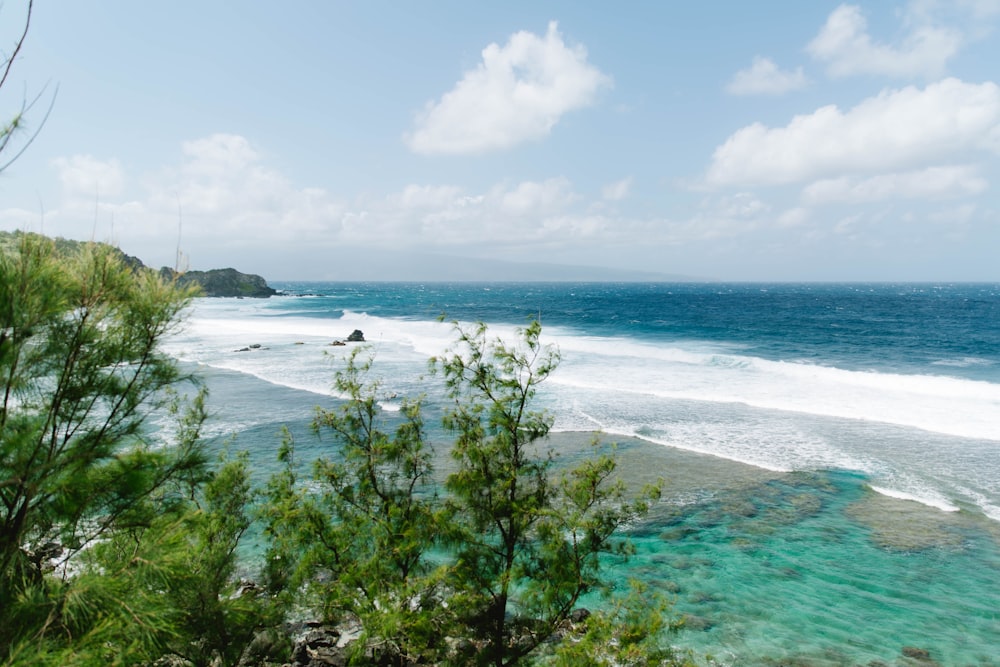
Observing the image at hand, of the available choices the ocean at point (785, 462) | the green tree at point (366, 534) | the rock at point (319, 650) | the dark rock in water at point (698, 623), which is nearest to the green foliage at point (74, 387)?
the ocean at point (785, 462)

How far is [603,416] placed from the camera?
91.1 feet

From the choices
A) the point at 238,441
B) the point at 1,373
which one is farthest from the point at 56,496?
the point at 238,441

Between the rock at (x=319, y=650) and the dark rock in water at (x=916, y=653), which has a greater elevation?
the dark rock in water at (x=916, y=653)

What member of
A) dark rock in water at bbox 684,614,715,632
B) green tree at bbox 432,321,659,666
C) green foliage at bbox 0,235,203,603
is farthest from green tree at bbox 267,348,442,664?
dark rock in water at bbox 684,614,715,632

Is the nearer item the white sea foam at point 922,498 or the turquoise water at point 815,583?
the turquoise water at point 815,583

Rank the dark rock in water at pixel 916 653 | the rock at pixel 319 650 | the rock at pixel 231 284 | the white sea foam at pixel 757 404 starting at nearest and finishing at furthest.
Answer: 1. the rock at pixel 319 650
2. the dark rock in water at pixel 916 653
3. the white sea foam at pixel 757 404
4. the rock at pixel 231 284

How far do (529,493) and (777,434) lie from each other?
20.8 metres

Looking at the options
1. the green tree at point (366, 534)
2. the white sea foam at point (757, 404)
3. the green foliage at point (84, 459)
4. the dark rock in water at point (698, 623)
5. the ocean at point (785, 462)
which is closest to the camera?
the green foliage at point (84, 459)

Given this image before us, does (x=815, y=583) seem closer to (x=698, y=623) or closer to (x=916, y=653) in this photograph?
(x=916, y=653)

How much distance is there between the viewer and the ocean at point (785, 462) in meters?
12.5

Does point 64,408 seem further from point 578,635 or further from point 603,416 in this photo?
point 603,416

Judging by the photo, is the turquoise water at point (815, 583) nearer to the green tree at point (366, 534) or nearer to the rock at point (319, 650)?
the green tree at point (366, 534)

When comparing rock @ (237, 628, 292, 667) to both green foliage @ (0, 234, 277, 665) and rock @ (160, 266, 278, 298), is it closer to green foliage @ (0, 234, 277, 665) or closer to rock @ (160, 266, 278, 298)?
green foliage @ (0, 234, 277, 665)

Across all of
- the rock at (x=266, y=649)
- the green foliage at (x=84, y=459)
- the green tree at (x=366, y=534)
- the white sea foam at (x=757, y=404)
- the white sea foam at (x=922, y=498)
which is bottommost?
the rock at (x=266, y=649)
